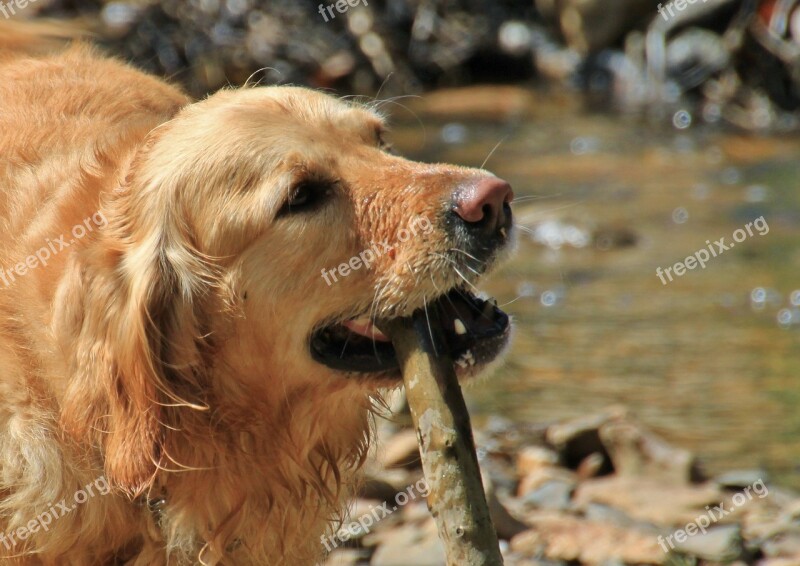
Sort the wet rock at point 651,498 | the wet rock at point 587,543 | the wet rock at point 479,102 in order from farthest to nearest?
the wet rock at point 479,102
the wet rock at point 651,498
the wet rock at point 587,543

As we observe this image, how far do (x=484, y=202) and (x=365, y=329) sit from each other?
0.55 metres

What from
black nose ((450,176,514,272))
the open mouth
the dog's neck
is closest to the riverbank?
the dog's neck

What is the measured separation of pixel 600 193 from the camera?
10.5 metres

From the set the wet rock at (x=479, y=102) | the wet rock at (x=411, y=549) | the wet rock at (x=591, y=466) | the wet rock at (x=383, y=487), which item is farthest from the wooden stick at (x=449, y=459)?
the wet rock at (x=479, y=102)

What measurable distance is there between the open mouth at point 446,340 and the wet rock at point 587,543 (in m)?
1.24

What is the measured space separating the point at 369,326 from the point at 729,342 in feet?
13.0

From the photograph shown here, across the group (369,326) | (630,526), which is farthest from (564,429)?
(369,326)

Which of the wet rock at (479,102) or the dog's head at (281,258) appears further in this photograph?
the wet rock at (479,102)

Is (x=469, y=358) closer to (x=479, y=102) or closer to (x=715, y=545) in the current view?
(x=715, y=545)

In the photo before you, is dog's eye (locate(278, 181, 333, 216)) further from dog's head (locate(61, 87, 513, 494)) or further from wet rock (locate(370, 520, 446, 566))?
wet rock (locate(370, 520, 446, 566))

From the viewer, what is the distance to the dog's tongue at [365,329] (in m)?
3.77

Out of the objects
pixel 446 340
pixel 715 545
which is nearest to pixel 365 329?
pixel 446 340

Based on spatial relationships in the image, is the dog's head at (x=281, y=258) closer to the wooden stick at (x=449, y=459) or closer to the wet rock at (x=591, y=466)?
the wooden stick at (x=449, y=459)

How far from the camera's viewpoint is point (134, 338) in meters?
3.55
